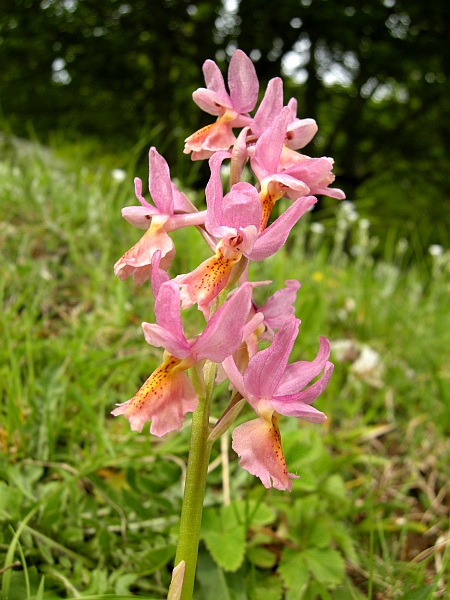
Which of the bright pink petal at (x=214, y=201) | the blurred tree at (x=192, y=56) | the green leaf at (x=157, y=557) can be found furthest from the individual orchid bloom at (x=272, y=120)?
the blurred tree at (x=192, y=56)

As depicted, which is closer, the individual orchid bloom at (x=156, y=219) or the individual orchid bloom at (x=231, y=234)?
the individual orchid bloom at (x=231, y=234)

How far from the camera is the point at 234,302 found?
2.78ft

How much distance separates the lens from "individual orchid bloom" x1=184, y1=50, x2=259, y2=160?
3.52 ft

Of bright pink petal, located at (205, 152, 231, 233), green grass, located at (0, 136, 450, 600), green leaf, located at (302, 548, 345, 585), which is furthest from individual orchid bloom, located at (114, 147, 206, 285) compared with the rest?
green leaf, located at (302, 548, 345, 585)

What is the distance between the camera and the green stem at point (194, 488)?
0.96 meters

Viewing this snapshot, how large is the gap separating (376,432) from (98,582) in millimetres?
1306

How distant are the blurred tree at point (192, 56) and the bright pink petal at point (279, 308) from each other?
10.1 m

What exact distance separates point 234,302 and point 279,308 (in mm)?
294

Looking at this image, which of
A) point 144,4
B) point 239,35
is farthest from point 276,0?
point 144,4

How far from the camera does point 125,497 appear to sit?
138 centimetres

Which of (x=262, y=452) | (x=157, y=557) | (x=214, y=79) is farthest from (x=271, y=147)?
(x=157, y=557)

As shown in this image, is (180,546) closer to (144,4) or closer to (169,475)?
(169,475)

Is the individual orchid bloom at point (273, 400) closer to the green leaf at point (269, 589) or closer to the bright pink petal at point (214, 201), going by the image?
the bright pink petal at point (214, 201)

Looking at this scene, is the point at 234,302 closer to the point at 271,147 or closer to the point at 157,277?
the point at 157,277
